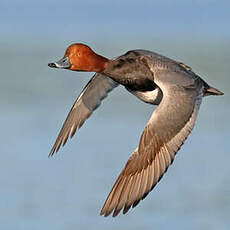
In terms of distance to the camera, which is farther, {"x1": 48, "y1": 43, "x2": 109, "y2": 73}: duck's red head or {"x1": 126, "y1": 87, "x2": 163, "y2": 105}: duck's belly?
{"x1": 48, "y1": 43, "x2": 109, "y2": 73}: duck's red head

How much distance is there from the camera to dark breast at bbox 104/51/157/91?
9711 millimetres

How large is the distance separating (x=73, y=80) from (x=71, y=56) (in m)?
6.60

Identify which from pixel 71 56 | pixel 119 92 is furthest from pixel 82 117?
pixel 119 92

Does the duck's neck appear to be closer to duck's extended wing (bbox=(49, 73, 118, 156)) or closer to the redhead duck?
the redhead duck

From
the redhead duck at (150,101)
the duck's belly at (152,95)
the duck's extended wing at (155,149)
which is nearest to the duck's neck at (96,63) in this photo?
the redhead duck at (150,101)

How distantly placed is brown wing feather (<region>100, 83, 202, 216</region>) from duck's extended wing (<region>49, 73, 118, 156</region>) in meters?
1.73

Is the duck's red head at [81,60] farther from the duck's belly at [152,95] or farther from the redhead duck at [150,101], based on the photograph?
the duck's belly at [152,95]

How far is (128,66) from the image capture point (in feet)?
32.2

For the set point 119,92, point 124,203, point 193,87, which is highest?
point 119,92

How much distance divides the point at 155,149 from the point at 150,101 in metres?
0.99

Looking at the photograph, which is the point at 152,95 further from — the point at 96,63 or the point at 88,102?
the point at 88,102

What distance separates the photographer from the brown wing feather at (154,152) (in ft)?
28.2

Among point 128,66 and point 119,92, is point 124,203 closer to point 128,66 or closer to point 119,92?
point 128,66

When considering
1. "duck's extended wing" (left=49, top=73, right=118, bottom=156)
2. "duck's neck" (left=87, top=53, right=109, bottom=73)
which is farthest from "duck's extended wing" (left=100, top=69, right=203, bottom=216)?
"duck's extended wing" (left=49, top=73, right=118, bottom=156)
